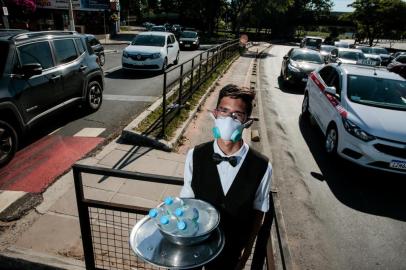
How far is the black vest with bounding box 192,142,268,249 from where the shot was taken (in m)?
2.04

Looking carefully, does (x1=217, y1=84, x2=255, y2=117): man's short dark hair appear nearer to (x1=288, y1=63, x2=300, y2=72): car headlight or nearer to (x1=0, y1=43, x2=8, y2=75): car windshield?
(x1=0, y1=43, x2=8, y2=75): car windshield

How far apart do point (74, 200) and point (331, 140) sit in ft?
16.8

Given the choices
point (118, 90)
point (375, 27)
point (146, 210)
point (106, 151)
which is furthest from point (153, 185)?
point (375, 27)

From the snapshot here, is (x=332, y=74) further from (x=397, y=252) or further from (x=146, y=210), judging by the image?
(x=146, y=210)

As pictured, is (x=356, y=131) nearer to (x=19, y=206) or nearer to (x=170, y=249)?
(x=170, y=249)

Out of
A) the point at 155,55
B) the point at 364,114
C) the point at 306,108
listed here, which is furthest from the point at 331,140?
the point at 155,55

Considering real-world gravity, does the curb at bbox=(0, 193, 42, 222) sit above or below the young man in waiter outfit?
below

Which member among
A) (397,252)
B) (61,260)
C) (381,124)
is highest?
(381,124)

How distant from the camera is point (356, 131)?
592cm

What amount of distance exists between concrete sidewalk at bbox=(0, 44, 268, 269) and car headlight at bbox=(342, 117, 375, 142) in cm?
227

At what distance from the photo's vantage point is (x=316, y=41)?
109 ft

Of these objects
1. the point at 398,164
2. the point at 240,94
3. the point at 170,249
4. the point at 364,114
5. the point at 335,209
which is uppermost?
the point at 240,94

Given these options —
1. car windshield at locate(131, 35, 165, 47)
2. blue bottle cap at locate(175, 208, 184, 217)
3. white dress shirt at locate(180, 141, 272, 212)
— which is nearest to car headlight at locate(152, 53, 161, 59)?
car windshield at locate(131, 35, 165, 47)

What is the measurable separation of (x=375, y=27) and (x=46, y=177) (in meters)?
52.4
